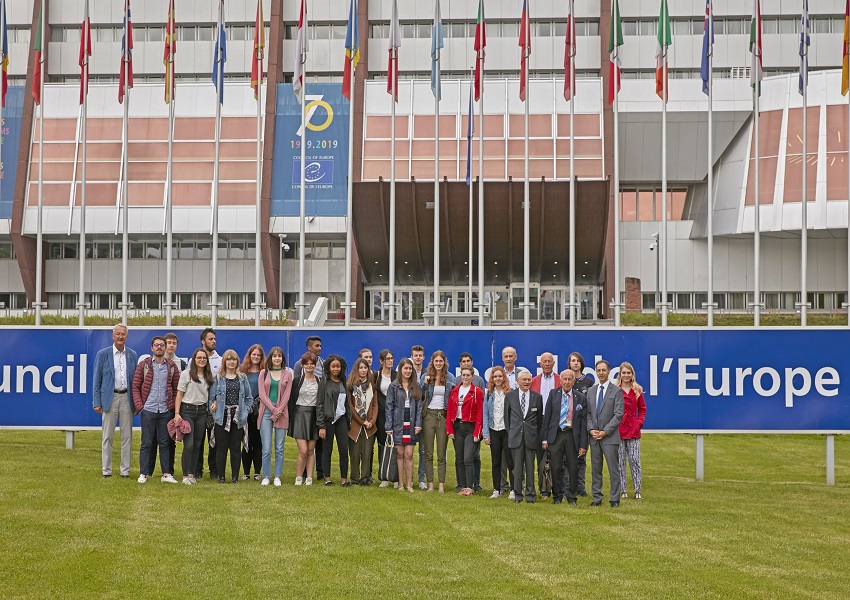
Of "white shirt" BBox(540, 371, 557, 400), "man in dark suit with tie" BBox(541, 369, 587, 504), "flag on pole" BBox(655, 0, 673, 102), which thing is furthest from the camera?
"flag on pole" BBox(655, 0, 673, 102)

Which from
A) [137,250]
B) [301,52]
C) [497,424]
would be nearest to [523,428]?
[497,424]

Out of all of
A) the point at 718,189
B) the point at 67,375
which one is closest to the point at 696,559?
the point at 67,375

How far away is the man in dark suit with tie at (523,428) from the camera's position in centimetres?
1323

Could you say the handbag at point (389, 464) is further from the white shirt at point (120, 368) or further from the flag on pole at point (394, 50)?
the flag on pole at point (394, 50)

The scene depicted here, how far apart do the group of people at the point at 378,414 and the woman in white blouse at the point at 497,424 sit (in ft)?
0.05

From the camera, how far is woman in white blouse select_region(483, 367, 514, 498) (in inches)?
533

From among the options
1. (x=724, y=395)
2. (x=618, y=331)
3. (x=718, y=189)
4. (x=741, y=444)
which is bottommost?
(x=741, y=444)

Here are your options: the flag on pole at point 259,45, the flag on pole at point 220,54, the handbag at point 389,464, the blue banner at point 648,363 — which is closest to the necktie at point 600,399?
the handbag at point 389,464

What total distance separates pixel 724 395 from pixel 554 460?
4488 millimetres

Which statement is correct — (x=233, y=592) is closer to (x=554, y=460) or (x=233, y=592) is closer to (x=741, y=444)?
(x=554, y=460)

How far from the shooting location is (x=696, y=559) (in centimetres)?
941

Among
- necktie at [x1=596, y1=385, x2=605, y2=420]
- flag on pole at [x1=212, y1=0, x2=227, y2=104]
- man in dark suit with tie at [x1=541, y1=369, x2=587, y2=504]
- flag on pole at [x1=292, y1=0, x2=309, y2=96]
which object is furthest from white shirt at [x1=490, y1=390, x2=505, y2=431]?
flag on pole at [x1=212, y1=0, x2=227, y2=104]

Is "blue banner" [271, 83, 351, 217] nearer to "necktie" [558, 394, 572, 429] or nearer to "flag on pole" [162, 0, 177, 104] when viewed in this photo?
"flag on pole" [162, 0, 177, 104]

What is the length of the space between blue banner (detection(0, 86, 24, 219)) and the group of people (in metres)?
41.4
